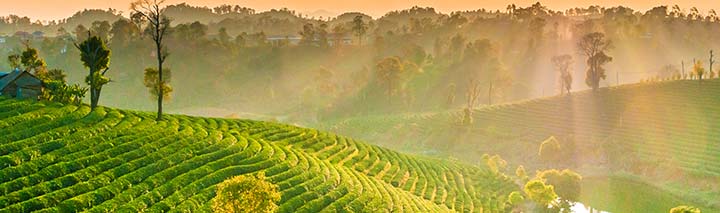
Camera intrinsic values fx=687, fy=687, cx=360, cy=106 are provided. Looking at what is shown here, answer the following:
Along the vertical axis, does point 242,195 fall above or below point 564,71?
below

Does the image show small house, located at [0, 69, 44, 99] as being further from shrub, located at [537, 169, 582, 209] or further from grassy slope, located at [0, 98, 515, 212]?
shrub, located at [537, 169, 582, 209]

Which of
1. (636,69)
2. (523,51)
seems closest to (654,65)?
(636,69)

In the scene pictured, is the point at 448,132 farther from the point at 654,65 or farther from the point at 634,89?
the point at 654,65

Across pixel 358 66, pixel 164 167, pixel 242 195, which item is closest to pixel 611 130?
pixel 164 167

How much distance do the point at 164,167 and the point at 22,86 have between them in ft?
47.6

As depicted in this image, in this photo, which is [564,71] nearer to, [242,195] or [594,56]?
[594,56]

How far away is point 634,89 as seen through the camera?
114 meters

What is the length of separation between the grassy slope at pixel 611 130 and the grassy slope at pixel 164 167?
98.2ft

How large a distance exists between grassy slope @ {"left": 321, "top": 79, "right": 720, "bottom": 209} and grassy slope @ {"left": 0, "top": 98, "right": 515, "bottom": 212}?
29939mm

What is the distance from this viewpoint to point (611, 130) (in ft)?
311

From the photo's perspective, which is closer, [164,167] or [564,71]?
[164,167]

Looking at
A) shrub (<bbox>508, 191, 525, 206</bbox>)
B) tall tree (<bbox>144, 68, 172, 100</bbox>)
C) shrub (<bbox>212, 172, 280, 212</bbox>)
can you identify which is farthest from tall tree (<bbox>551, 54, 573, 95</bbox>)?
shrub (<bbox>212, 172, 280, 212</bbox>)

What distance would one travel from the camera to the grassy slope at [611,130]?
257 ft

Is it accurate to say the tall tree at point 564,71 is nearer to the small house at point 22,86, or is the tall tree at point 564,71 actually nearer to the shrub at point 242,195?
the small house at point 22,86
